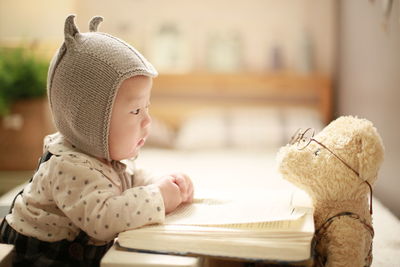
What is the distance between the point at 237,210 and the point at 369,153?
0.27 metres

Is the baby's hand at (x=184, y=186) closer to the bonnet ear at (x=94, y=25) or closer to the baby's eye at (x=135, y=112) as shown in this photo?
the baby's eye at (x=135, y=112)

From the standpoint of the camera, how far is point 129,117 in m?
1.05

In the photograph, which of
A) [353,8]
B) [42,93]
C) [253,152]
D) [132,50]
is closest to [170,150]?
[253,152]

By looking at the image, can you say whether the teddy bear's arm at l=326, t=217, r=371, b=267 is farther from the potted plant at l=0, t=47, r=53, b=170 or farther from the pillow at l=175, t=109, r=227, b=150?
the potted plant at l=0, t=47, r=53, b=170

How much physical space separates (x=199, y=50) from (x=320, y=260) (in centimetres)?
257

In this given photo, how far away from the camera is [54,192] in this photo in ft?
3.21

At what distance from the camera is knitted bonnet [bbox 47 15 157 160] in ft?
3.31

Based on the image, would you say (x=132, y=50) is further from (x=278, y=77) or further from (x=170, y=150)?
(x=278, y=77)

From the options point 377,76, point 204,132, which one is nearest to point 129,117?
point 377,76

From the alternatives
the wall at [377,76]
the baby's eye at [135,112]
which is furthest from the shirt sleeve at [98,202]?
the wall at [377,76]

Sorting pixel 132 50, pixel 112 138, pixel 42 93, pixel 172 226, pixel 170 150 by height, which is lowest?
pixel 170 150

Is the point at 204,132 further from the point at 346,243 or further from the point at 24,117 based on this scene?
the point at 346,243

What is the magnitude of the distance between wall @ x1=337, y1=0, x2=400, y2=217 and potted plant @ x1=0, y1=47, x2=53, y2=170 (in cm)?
165

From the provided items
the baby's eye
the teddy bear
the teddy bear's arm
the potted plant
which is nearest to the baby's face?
the baby's eye
